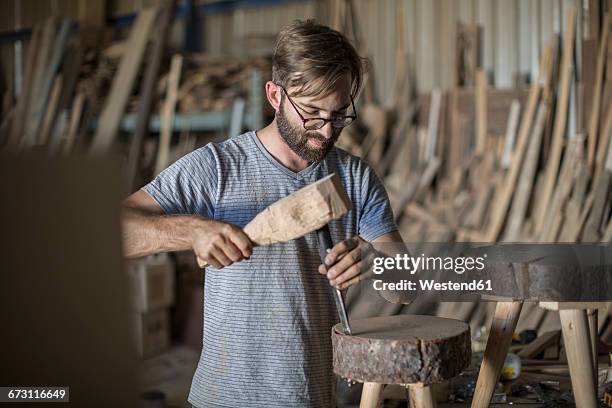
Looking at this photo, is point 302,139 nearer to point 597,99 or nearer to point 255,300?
point 255,300

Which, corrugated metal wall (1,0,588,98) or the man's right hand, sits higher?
corrugated metal wall (1,0,588,98)

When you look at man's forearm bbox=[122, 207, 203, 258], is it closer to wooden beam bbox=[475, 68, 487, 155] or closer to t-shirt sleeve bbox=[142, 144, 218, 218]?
t-shirt sleeve bbox=[142, 144, 218, 218]

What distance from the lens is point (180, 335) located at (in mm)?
5738

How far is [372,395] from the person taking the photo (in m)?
1.74

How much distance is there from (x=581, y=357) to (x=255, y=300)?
0.90m

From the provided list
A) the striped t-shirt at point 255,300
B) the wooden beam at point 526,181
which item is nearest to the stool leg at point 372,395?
the striped t-shirt at point 255,300

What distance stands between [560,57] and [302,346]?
14.1ft

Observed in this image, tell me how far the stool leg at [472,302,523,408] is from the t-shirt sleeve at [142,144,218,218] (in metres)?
0.80

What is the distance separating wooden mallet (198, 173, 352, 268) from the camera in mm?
1363

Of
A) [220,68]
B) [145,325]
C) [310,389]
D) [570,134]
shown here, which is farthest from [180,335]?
[310,389]

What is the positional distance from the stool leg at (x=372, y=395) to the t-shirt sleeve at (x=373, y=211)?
36 centimetres

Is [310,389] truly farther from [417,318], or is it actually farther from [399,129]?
[399,129]

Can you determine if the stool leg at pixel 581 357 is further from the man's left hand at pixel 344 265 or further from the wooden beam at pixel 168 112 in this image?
the wooden beam at pixel 168 112

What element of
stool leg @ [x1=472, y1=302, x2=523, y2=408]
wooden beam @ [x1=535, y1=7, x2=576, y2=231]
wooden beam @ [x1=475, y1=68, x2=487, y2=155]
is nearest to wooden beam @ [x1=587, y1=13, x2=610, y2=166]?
wooden beam @ [x1=535, y1=7, x2=576, y2=231]
